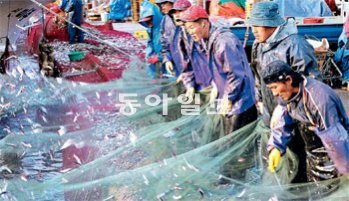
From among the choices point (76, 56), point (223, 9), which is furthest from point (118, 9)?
point (223, 9)

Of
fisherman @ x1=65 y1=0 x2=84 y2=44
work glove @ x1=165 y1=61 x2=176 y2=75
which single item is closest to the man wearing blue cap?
work glove @ x1=165 y1=61 x2=176 y2=75

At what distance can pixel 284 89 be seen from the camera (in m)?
4.59

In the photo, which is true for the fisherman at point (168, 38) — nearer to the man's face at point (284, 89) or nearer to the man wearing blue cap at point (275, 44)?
the man wearing blue cap at point (275, 44)

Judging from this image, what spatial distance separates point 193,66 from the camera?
5.93 metres

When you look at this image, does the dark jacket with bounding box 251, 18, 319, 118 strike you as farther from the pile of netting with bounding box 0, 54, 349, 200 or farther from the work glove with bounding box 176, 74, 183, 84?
the work glove with bounding box 176, 74, 183, 84

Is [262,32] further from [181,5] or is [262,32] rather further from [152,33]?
[152,33]

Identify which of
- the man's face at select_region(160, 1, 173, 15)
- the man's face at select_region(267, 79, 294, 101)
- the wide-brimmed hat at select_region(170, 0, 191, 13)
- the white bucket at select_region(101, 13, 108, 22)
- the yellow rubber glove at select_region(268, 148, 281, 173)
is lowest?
the yellow rubber glove at select_region(268, 148, 281, 173)

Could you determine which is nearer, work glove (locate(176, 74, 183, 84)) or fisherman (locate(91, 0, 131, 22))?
work glove (locate(176, 74, 183, 84))

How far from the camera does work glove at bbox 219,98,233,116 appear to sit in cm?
546

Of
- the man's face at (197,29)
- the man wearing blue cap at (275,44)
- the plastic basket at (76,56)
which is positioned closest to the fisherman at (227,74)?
the man's face at (197,29)

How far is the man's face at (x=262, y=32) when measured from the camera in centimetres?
488

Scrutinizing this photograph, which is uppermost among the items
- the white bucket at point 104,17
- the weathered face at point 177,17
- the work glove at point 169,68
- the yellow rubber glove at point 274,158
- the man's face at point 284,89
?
the weathered face at point 177,17

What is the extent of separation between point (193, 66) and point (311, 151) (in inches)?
58.1

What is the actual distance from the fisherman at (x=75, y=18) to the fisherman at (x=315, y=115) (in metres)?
2.50
